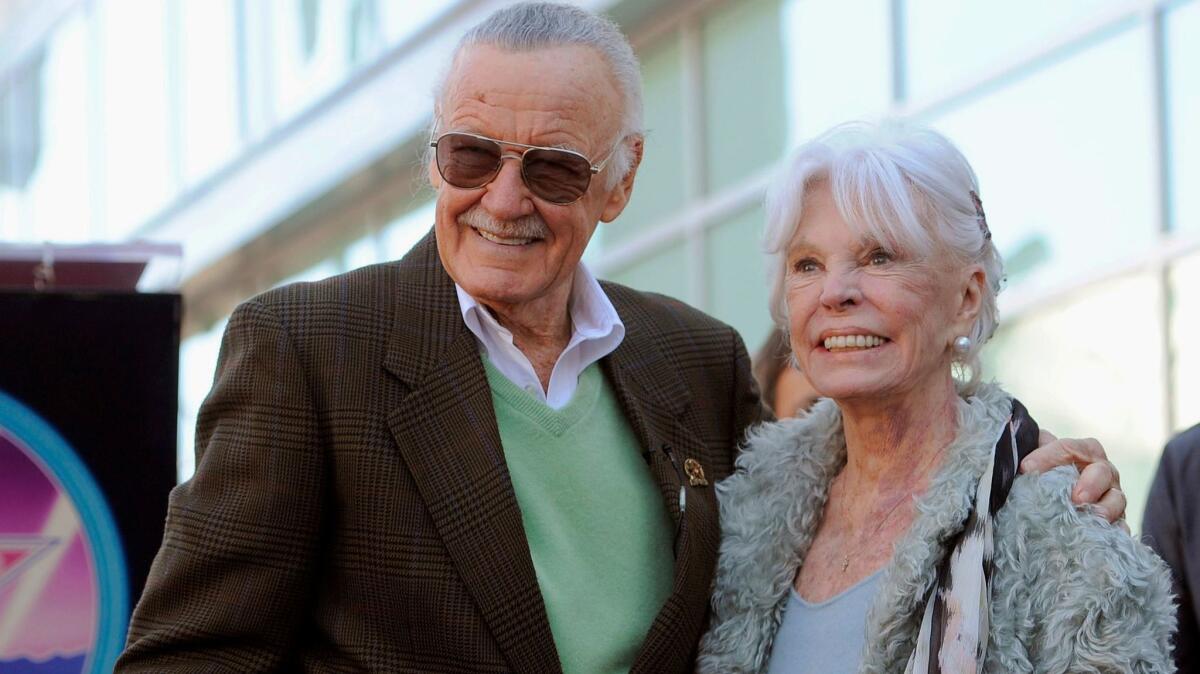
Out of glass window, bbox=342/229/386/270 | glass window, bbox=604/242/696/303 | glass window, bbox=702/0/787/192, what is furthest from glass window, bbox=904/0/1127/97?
glass window, bbox=342/229/386/270

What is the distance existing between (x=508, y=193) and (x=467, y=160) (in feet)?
0.31

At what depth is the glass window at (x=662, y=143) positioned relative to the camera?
11.0 meters

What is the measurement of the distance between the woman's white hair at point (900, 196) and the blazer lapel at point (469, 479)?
2.09 ft

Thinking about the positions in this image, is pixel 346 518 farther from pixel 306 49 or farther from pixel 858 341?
pixel 306 49

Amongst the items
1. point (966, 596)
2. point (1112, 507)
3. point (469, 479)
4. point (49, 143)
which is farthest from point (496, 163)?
point (49, 143)

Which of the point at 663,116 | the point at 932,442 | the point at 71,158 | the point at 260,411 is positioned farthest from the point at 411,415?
the point at 71,158

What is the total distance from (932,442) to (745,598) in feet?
1.46

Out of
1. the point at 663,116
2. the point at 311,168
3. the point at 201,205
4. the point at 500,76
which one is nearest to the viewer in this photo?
the point at 500,76

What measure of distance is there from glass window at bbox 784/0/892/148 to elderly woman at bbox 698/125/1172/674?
5820mm

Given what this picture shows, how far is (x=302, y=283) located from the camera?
122 inches

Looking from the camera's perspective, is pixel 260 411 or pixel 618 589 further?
pixel 618 589

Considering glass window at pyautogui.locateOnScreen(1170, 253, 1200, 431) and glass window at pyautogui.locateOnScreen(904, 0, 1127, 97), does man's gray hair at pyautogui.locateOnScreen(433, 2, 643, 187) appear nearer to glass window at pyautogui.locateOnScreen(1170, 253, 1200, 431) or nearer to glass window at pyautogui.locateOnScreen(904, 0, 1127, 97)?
glass window at pyautogui.locateOnScreen(1170, 253, 1200, 431)

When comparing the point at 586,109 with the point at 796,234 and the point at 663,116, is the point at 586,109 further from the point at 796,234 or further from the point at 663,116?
the point at 663,116

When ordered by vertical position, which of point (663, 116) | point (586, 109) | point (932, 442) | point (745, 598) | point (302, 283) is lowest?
point (745, 598)
